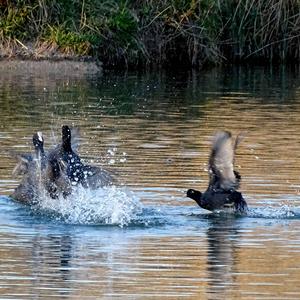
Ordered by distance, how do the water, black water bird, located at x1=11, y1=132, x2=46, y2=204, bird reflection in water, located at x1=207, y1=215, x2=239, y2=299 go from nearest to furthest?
bird reflection in water, located at x1=207, y1=215, x2=239, y2=299
the water
black water bird, located at x1=11, y1=132, x2=46, y2=204

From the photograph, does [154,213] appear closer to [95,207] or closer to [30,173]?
[95,207]

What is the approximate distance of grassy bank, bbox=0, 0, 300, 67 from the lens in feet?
101

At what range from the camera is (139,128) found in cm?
1977

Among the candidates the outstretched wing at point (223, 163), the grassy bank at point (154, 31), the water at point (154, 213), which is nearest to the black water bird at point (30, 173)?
the water at point (154, 213)

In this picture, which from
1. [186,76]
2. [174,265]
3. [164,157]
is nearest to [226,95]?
[186,76]

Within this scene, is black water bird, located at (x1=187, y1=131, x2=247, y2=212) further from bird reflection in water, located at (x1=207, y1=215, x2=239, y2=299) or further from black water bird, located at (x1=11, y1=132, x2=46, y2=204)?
black water bird, located at (x1=11, y1=132, x2=46, y2=204)

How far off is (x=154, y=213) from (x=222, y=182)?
3.15ft

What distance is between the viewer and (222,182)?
13.5 metres

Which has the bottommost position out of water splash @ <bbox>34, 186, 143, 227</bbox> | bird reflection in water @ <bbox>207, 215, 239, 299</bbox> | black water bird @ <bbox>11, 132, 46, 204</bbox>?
bird reflection in water @ <bbox>207, 215, 239, 299</bbox>

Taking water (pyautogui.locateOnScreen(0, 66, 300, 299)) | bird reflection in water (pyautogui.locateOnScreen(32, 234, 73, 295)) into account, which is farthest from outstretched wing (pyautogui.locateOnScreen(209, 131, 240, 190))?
bird reflection in water (pyautogui.locateOnScreen(32, 234, 73, 295))

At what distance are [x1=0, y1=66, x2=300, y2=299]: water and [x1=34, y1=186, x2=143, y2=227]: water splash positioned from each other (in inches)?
0.6

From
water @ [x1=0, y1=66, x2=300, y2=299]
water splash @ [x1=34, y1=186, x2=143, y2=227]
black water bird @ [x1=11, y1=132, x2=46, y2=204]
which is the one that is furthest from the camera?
black water bird @ [x1=11, y1=132, x2=46, y2=204]

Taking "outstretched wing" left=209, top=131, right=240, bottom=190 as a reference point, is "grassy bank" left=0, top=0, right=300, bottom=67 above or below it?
above

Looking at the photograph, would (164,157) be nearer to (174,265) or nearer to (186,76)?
(174,265)
